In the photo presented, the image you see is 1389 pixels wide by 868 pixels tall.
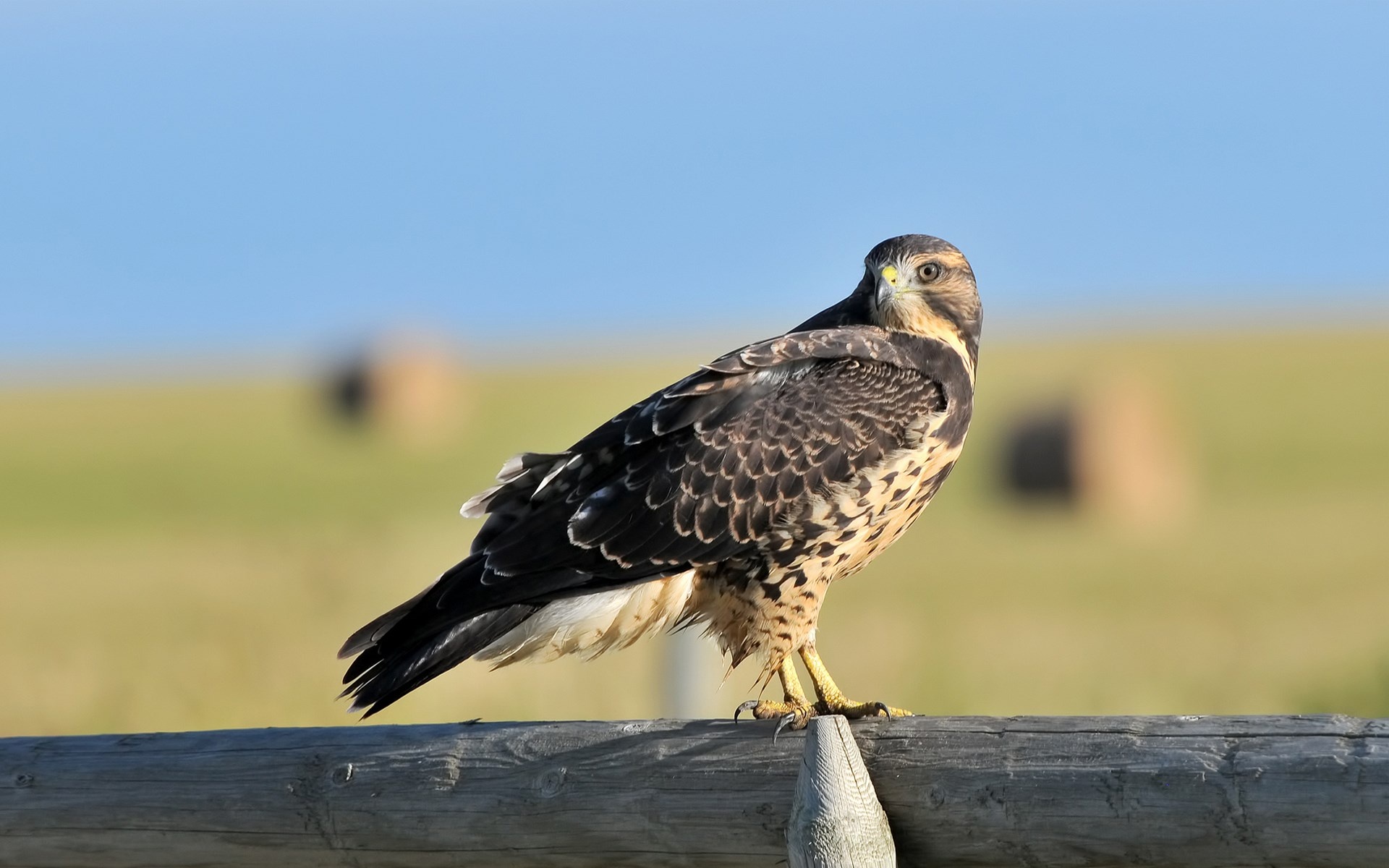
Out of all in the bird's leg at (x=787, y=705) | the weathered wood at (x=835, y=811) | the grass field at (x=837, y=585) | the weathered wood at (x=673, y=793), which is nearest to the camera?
the weathered wood at (x=673, y=793)

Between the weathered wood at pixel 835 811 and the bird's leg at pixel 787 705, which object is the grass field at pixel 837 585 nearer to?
the bird's leg at pixel 787 705

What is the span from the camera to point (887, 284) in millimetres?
4855

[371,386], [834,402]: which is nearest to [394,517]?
[371,386]

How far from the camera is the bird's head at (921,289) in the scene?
486 cm

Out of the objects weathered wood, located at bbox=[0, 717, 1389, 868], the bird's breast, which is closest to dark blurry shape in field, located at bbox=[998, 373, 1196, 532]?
the bird's breast

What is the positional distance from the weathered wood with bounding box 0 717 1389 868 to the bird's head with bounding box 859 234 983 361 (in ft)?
4.87

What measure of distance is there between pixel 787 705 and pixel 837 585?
34.1 feet

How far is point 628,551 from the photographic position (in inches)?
170

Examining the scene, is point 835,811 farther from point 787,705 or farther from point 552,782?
point 787,705

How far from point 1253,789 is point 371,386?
31.8 m

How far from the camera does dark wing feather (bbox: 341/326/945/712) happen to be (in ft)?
13.7

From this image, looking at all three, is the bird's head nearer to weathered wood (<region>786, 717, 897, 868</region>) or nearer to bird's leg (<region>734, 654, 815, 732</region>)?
bird's leg (<region>734, 654, 815, 732</region>)

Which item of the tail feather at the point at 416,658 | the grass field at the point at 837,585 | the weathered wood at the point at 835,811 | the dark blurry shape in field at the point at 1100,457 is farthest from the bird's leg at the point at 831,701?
the dark blurry shape in field at the point at 1100,457

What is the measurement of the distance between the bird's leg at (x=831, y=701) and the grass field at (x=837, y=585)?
2602 millimetres
